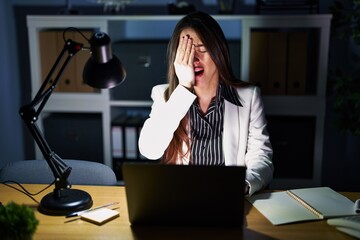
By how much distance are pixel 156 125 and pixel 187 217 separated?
58cm

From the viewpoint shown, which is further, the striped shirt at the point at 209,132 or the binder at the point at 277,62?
the binder at the point at 277,62

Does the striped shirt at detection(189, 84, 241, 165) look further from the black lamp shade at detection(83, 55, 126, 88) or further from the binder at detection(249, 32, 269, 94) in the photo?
the binder at detection(249, 32, 269, 94)

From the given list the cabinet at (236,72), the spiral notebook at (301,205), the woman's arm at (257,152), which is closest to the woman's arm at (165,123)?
the woman's arm at (257,152)

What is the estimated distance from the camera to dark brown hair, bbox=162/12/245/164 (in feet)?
5.78

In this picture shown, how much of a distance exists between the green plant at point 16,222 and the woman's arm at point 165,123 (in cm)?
76

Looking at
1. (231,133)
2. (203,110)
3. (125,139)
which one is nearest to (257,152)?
(231,133)

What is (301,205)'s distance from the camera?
1.37 m

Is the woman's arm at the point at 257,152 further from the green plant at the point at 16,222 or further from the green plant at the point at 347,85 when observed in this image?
the green plant at the point at 347,85

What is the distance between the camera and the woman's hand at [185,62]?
5.70 feet

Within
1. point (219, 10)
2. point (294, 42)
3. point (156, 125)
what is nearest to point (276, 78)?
point (294, 42)

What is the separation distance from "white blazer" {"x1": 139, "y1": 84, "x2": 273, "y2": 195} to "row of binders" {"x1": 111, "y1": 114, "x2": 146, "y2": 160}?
856 mm

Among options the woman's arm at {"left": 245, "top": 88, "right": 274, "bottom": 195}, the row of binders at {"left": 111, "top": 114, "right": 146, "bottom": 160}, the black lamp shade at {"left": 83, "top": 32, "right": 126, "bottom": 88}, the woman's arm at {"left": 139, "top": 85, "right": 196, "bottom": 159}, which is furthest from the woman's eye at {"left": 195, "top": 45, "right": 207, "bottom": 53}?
the row of binders at {"left": 111, "top": 114, "right": 146, "bottom": 160}

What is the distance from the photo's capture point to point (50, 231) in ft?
4.00

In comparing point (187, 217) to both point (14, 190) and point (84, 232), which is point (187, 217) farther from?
point (14, 190)
